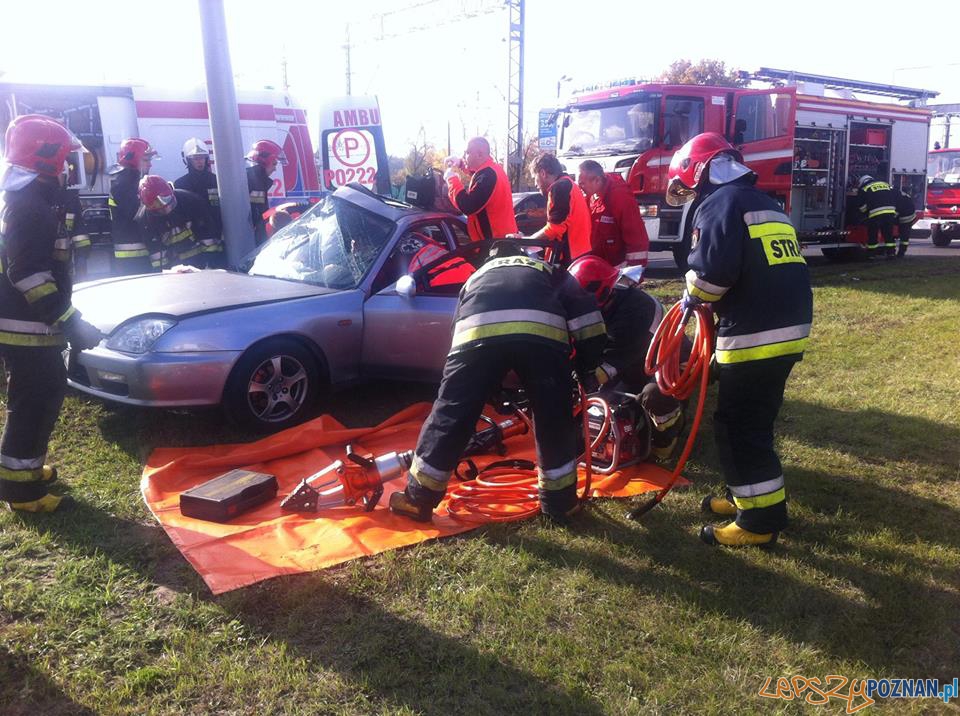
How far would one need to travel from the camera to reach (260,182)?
8.38 metres

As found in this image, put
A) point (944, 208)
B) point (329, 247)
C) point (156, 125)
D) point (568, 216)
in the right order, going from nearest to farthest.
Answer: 1. point (329, 247)
2. point (568, 216)
3. point (156, 125)
4. point (944, 208)

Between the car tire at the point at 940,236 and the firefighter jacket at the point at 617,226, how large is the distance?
49.3 feet

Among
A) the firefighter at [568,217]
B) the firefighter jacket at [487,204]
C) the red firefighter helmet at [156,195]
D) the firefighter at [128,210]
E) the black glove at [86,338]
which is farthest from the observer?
the firefighter at [128,210]

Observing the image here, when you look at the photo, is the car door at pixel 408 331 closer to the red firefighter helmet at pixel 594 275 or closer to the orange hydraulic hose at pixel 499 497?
the red firefighter helmet at pixel 594 275

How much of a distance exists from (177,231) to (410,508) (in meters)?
4.98

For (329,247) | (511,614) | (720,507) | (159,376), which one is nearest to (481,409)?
(511,614)

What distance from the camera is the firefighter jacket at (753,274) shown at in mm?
3340

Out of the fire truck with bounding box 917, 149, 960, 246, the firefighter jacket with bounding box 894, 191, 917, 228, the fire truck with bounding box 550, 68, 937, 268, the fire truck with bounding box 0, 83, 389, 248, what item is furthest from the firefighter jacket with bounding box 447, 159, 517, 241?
the fire truck with bounding box 917, 149, 960, 246

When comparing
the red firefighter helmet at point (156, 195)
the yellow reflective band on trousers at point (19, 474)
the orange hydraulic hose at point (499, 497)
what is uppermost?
the red firefighter helmet at point (156, 195)

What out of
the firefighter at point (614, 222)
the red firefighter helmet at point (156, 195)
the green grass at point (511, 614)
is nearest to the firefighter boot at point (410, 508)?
the green grass at point (511, 614)

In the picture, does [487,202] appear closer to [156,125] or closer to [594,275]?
[594,275]

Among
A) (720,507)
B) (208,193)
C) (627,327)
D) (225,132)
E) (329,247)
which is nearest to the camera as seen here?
(720,507)

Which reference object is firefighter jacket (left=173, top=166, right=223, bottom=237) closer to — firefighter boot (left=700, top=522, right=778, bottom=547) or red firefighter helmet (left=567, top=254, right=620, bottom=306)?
red firefighter helmet (left=567, top=254, right=620, bottom=306)

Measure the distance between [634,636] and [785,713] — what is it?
0.57m
